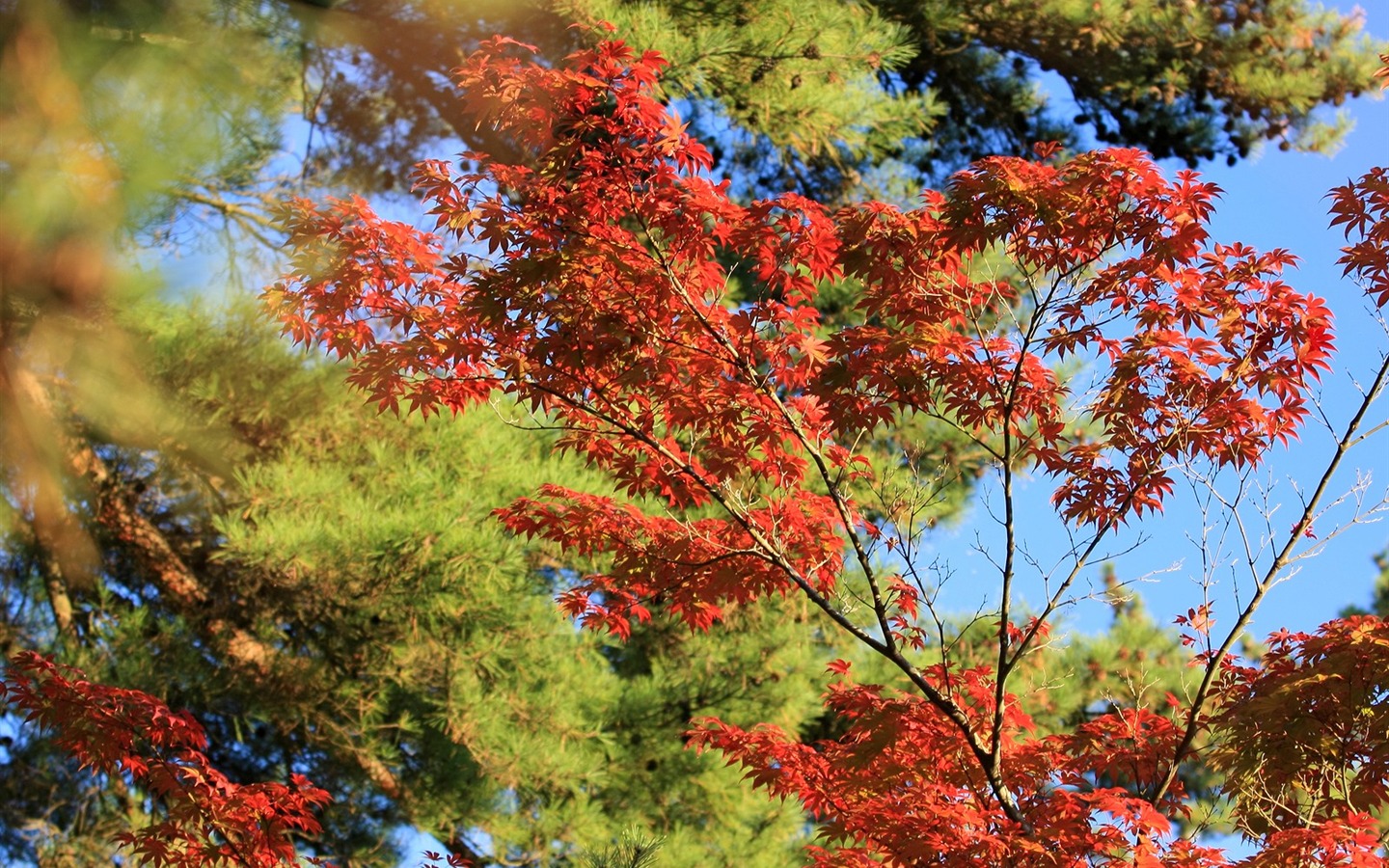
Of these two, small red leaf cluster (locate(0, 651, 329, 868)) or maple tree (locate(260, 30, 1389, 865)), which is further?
small red leaf cluster (locate(0, 651, 329, 868))

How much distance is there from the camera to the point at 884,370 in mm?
3115

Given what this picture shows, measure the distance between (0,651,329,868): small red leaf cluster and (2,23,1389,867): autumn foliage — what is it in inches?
1.0

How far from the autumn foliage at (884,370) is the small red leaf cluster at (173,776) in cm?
2

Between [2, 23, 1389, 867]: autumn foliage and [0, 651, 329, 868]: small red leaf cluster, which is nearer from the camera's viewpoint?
[2, 23, 1389, 867]: autumn foliage

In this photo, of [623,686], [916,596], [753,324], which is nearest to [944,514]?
[623,686]

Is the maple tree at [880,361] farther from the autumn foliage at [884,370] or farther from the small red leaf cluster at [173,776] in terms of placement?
the small red leaf cluster at [173,776]

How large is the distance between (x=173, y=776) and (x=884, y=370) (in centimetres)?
231

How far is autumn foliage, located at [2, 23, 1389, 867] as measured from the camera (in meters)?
2.96

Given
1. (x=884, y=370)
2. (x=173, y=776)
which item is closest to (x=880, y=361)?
(x=884, y=370)

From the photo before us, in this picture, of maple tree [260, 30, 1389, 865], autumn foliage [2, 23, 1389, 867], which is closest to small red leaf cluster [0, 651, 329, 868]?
autumn foliage [2, 23, 1389, 867]

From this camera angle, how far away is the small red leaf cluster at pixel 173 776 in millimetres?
3541

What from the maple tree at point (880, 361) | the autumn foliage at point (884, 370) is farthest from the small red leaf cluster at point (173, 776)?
the maple tree at point (880, 361)

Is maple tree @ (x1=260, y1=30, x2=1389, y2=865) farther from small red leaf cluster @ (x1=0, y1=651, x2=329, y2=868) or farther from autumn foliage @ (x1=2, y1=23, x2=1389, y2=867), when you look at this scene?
small red leaf cluster @ (x1=0, y1=651, x2=329, y2=868)

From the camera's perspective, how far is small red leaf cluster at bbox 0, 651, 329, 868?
3541 millimetres
